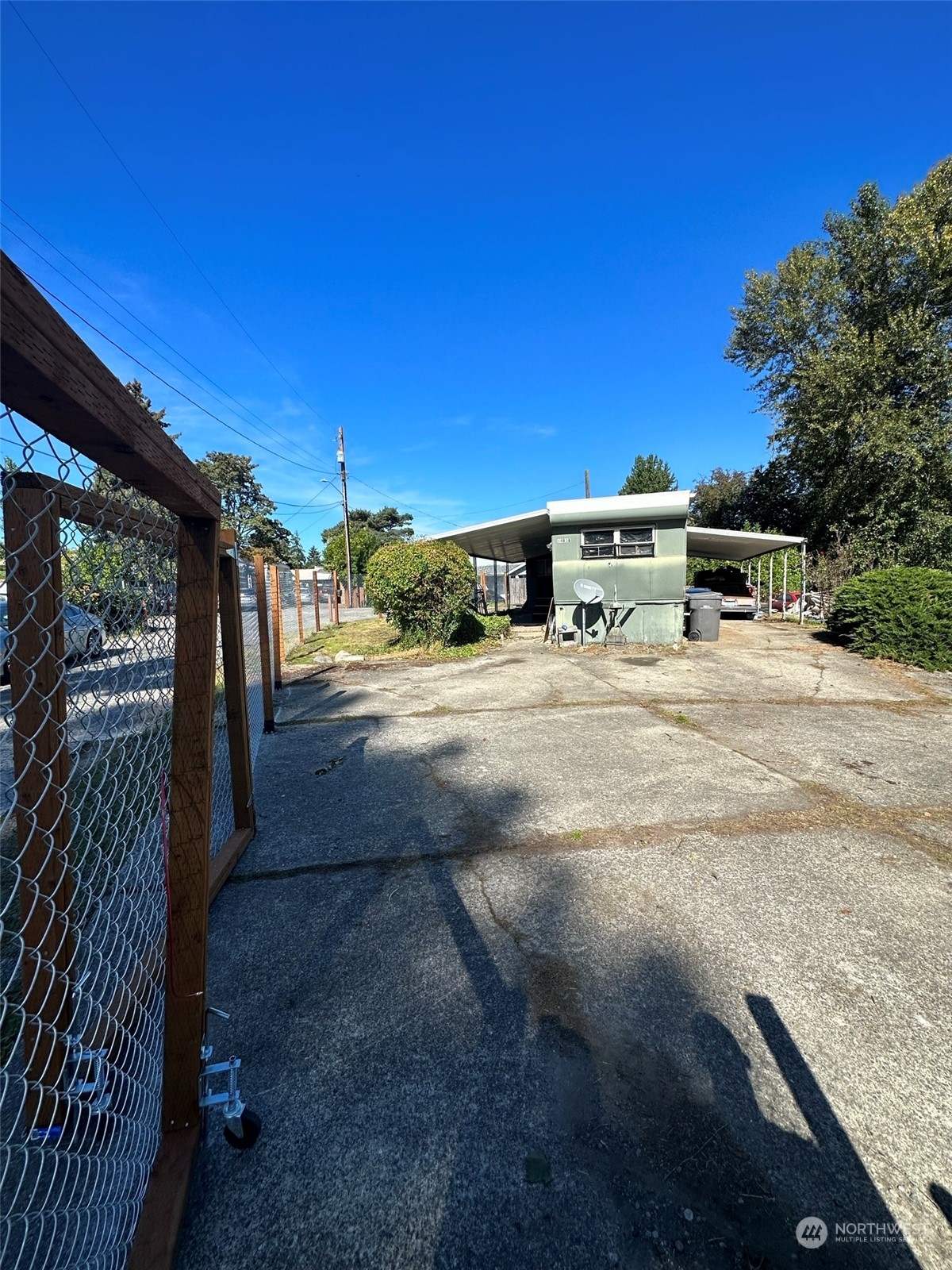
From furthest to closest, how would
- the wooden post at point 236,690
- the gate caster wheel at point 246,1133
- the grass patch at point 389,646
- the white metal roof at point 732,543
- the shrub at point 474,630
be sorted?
1. the white metal roof at point 732,543
2. the shrub at point 474,630
3. the grass patch at point 389,646
4. the wooden post at point 236,690
5. the gate caster wheel at point 246,1133

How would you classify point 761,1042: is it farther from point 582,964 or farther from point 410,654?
point 410,654

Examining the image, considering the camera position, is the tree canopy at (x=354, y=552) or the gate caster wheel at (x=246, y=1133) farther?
the tree canopy at (x=354, y=552)

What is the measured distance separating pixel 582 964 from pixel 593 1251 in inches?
39.9

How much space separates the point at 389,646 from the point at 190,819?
10542 millimetres

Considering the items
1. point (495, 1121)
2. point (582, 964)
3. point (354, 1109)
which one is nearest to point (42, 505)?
point (354, 1109)

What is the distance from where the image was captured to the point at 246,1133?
1590 millimetres

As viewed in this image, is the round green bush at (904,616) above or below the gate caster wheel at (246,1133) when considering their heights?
above

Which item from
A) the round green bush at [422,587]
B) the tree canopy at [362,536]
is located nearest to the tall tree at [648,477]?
the tree canopy at [362,536]

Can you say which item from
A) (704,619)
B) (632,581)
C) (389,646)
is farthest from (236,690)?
(704,619)

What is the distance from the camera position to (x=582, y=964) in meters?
2.33

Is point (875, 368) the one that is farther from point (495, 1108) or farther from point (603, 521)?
point (495, 1108)

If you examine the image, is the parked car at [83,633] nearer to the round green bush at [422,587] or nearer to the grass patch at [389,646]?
the grass patch at [389,646]

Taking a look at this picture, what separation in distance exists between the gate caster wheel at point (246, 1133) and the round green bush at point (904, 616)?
34.1 ft

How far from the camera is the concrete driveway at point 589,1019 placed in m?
1.41
